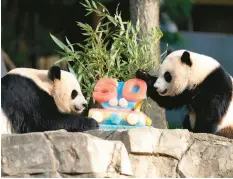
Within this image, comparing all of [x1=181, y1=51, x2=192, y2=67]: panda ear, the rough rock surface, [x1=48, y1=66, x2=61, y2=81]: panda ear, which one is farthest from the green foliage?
the rough rock surface

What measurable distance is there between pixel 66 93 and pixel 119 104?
0.62 meters

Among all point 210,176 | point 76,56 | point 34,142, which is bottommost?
point 210,176

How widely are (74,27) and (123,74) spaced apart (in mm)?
6052

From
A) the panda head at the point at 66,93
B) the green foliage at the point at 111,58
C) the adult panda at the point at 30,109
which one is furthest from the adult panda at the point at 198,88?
the adult panda at the point at 30,109

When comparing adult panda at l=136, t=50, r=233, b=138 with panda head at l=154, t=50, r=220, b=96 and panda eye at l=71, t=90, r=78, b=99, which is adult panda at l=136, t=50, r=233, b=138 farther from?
panda eye at l=71, t=90, r=78, b=99

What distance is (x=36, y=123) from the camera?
7211 mm

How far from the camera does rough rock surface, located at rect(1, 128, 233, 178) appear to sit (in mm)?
5938

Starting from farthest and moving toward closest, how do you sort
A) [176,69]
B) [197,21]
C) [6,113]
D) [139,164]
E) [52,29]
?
[197,21]
[52,29]
[176,69]
[6,113]
[139,164]

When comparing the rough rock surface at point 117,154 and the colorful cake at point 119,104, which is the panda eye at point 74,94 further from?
the rough rock surface at point 117,154

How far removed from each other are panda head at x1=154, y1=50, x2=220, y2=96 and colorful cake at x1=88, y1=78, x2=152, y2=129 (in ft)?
1.94

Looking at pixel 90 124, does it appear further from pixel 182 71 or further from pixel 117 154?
pixel 182 71

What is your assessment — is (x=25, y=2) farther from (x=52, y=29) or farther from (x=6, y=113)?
(x=6, y=113)

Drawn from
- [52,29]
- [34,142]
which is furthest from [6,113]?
[52,29]

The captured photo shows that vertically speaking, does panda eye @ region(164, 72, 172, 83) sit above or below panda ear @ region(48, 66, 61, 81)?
below
